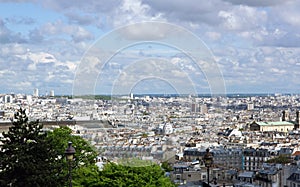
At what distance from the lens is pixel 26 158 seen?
17172 mm

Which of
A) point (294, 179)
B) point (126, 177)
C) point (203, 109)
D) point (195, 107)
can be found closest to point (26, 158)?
point (126, 177)

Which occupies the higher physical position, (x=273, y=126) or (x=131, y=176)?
(x=131, y=176)

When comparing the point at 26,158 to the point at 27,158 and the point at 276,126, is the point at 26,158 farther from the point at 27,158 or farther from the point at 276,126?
the point at 276,126

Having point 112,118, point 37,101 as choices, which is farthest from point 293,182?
point 37,101

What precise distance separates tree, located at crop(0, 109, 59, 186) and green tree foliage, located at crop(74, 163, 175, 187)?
442cm

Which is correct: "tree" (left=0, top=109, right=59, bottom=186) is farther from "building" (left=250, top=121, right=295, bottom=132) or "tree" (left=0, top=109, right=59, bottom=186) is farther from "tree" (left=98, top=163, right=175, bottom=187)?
"building" (left=250, top=121, right=295, bottom=132)

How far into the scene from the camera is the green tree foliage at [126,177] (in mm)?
22469

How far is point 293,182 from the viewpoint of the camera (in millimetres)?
39062

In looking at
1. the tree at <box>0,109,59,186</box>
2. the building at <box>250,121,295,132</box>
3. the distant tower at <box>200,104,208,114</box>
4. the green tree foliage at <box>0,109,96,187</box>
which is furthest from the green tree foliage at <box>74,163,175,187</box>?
the building at <box>250,121,295,132</box>

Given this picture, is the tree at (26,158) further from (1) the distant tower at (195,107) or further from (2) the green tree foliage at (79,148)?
(2) the green tree foliage at (79,148)

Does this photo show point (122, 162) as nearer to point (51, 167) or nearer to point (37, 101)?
point (51, 167)

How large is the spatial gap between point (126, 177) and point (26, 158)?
623 centimetres

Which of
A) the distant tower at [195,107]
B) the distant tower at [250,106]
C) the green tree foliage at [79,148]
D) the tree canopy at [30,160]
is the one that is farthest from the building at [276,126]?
the tree canopy at [30,160]

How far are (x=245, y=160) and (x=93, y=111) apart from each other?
26115mm
